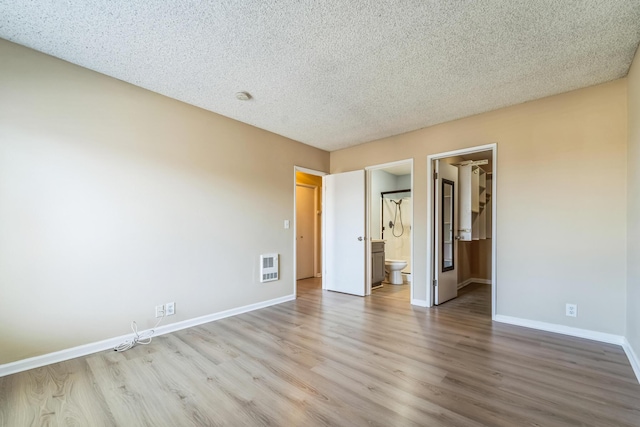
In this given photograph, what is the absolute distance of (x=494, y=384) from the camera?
2.01 metres

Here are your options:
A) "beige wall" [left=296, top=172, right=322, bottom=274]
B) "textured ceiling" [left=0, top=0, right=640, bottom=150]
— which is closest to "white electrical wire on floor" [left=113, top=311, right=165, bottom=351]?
"textured ceiling" [left=0, top=0, right=640, bottom=150]

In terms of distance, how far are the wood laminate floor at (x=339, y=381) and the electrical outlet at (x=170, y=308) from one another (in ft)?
0.74

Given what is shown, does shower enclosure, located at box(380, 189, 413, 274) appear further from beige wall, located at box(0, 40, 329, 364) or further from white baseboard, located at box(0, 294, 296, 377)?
white baseboard, located at box(0, 294, 296, 377)

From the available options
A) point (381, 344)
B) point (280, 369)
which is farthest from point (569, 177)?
point (280, 369)

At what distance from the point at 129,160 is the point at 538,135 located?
170 inches

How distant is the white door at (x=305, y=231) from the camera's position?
594cm

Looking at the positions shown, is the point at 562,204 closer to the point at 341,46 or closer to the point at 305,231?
the point at 341,46

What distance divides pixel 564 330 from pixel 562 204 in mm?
1304

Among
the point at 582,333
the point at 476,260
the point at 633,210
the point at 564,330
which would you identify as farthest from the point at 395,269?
the point at 633,210

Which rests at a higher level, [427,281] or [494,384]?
[427,281]

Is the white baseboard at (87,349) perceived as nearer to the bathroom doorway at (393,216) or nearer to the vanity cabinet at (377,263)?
the vanity cabinet at (377,263)

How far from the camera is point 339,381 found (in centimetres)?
206

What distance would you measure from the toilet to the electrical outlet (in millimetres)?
3832

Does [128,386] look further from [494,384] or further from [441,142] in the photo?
[441,142]
